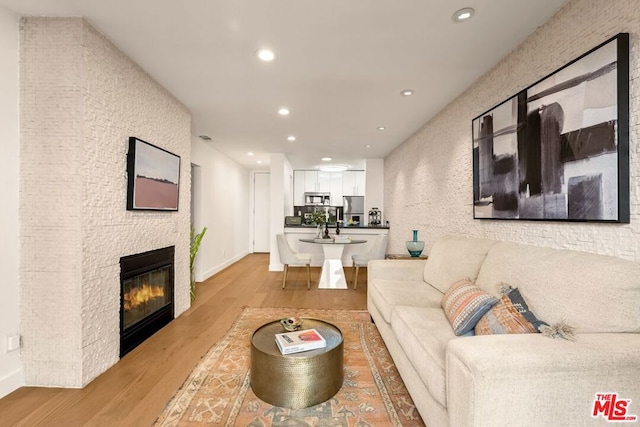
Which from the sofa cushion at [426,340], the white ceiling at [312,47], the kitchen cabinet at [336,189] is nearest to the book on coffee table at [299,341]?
the sofa cushion at [426,340]

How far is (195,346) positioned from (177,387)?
0.65m

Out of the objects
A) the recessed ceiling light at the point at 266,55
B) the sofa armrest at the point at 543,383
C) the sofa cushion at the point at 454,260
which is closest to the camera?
the sofa armrest at the point at 543,383

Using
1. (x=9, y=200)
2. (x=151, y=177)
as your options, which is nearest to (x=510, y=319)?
(x=151, y=177)

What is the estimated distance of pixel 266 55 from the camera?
7.78 feet

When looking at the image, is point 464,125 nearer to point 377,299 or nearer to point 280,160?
point 377,299

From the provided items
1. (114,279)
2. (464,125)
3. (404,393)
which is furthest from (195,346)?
(464,125)

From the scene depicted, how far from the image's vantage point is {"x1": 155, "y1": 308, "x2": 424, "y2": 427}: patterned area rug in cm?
167

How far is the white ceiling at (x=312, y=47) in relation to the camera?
1.85 metres

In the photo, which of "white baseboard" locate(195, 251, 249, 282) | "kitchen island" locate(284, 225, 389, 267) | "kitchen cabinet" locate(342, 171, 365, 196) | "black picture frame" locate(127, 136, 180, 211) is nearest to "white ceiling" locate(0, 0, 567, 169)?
"black picture frame" locate(127, 136, 180, 211)

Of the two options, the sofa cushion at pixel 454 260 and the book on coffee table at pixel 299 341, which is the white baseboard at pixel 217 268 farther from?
the sofa cushion at pixel 454 260

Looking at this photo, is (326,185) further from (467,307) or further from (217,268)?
(467,307)

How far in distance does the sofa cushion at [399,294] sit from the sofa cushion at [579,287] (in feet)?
2.15

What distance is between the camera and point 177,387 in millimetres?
2006

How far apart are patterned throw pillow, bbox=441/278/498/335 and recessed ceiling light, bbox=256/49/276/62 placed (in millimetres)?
2257
